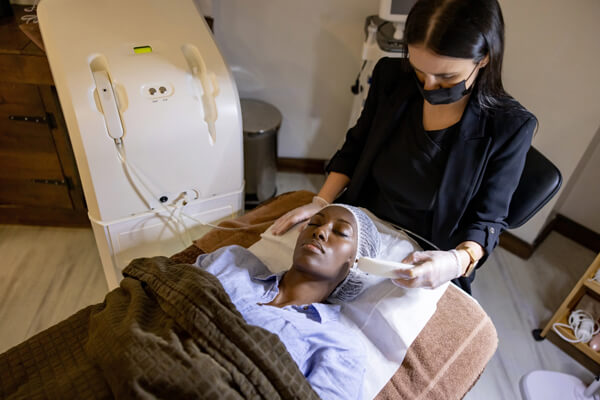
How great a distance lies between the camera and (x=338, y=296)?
122 cm

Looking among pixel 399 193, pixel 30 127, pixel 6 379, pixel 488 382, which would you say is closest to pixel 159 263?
pixel 6 379

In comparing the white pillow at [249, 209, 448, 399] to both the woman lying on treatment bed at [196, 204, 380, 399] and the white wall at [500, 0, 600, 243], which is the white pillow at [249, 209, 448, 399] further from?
the white wall at [500, 0, 600, 243]

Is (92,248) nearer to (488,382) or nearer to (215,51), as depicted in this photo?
(215,51)

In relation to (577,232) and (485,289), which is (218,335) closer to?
(485,289)

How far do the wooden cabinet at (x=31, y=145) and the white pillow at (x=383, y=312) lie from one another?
3.33 feet

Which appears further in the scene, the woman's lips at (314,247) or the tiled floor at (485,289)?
the tiled floor at (485,289)

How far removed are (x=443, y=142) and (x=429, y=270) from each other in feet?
1.15

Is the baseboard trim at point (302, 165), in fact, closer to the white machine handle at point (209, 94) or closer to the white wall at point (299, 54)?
the white wall at point (299, 54)

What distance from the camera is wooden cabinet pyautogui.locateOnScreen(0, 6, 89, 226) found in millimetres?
1595

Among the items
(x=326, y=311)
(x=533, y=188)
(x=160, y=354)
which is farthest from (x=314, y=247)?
(x=533, y=188)

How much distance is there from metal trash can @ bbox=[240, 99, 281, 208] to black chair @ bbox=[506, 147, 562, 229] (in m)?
1.10

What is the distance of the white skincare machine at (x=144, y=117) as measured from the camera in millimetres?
1298

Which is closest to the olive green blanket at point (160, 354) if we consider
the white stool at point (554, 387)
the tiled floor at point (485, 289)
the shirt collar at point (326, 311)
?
the shirt collar at point (326, 311)

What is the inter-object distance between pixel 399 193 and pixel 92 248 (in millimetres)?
1444
